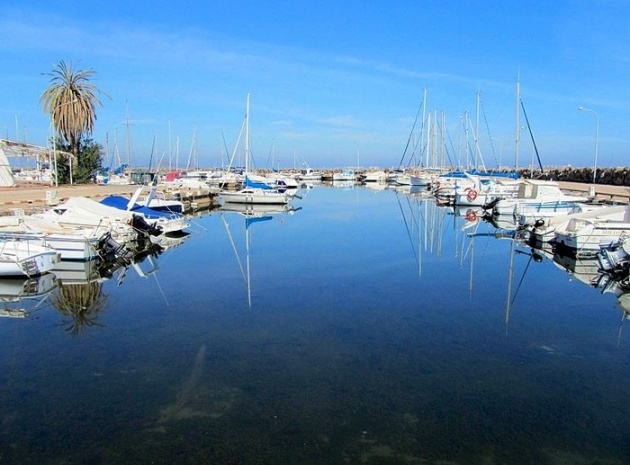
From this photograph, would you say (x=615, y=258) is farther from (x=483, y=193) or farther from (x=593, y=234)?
(x=483, y=193)

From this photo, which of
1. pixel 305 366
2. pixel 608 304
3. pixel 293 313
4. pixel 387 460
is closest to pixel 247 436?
pixel 387 460

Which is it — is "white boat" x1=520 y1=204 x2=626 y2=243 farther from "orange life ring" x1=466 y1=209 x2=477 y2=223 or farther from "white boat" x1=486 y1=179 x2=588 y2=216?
"orange life ring" x1=466 y1=209 x2=477 y2=223

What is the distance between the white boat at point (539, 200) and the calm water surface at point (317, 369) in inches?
624

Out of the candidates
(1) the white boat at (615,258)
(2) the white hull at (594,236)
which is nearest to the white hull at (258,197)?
(2) the white hull at (594,236)

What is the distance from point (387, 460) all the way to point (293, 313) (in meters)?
6.73

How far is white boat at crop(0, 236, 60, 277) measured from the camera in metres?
15.3

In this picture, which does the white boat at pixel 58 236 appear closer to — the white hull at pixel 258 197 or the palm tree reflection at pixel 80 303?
the palm tree reflection at pixel 80 303

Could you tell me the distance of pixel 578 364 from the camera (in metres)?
9.94

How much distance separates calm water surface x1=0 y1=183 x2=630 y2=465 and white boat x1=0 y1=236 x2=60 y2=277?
73 cm

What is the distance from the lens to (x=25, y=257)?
51.1 feet

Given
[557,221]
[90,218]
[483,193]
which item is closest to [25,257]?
[90,218]

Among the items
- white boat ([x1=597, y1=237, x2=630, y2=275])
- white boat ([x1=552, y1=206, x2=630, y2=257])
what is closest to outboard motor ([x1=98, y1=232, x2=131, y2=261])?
white boat ([x1=597, y1=237, x2=630, y2=275])

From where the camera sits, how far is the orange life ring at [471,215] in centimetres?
3688

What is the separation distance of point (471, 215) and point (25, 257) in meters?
31.1
